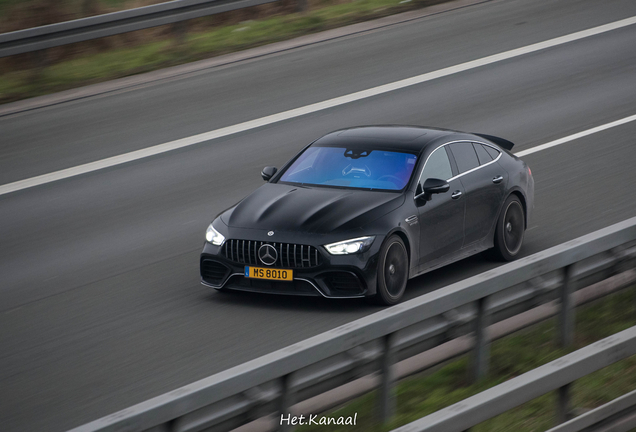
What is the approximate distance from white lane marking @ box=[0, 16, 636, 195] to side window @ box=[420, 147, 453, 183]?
601 centimetres

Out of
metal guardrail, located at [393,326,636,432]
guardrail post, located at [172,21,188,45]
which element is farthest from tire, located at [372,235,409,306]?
guardrail post, located at [172,21,188,45]

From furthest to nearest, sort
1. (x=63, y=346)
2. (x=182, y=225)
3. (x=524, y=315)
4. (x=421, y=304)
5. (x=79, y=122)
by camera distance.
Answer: (x=79, y=122) < (x=182, y=225) < (x=63, y=346) < (x=524, y=315) < (x=421, y=304)

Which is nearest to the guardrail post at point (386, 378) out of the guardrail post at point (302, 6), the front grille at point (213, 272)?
the front grille at point (213, 272)

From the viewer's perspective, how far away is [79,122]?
16.3 meters

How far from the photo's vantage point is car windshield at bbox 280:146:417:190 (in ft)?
32.3

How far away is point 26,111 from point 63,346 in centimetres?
944

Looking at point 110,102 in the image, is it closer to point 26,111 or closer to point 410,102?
point 26,111

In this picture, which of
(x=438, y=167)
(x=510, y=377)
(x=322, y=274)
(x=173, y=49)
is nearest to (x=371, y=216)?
(x=322, y=274)

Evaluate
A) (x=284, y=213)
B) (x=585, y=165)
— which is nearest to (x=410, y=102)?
(x=585, y=165)

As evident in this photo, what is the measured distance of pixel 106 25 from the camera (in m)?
18.8

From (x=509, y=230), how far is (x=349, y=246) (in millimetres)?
2572

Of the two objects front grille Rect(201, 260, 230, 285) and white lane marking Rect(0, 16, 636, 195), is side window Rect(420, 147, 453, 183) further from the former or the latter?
white lane marking Rect(0, 16, 636, 195)

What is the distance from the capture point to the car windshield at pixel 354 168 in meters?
9.84

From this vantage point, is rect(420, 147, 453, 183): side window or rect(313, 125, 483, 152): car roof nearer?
rect(420, 147, 453, 183): side window
